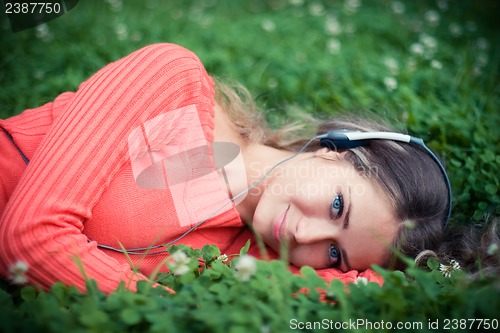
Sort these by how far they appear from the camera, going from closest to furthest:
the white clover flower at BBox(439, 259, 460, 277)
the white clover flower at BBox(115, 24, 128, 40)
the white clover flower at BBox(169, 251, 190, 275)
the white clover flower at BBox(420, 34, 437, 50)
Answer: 1. the white clover flower at BBox(169, 251, 190, 275)
2. the white clover flower at BBox(439, 259, 460, 277)
3. the white clover flower at BBox(115, 24, 128, 40)
4. the white clover flower at BBox(420, 34, 437, 50)

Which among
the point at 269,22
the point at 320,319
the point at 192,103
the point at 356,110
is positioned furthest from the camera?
the point at 269,22

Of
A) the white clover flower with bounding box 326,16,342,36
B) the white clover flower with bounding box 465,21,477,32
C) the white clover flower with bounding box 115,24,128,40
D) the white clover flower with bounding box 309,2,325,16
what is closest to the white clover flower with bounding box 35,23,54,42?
the white clover flower with bounding box 115,24,128,40

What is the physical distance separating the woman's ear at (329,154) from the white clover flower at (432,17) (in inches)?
122

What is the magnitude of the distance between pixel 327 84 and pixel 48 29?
2270 millimetres

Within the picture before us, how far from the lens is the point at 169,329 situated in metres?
1.33

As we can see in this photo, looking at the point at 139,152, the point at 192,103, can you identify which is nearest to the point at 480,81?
the point at 192,103

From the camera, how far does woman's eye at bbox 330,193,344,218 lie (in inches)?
83.6

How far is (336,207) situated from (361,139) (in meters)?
0.39

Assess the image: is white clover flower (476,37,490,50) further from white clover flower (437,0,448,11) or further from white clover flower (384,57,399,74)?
white clover flower (384,57,399,74)

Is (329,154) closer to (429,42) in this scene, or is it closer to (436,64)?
(436,64)

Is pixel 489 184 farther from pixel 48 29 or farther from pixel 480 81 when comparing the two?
pixel 48 29

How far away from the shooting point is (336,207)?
6.98 feet

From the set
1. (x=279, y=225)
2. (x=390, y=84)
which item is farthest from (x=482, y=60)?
(x=279, y=225)

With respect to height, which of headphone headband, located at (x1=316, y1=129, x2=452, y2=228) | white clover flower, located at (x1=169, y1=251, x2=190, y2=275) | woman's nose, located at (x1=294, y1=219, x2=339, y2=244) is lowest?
woman's nose, located at (x1=294, y1=219, x2=339, y2=244)
